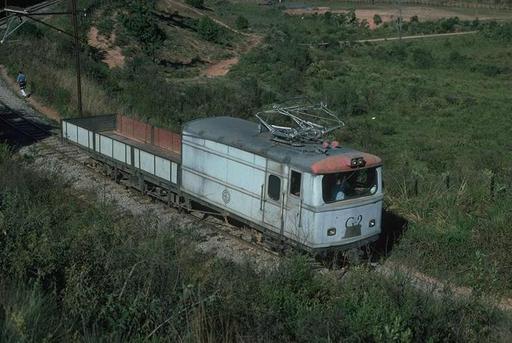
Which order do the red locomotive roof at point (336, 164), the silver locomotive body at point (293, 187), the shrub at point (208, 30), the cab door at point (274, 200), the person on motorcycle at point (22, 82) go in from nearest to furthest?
the red locomotive roof at point (336, 164)
the silver locomotive body at point (293, 187)
the cab door at point (274, 200)
the person on motorcycle at point (22, 82)
the shrub at point (208, 30)

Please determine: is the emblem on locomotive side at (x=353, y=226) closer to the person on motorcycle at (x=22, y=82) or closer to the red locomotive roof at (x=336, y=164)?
the red locomotive roof at (x=336, y=164)

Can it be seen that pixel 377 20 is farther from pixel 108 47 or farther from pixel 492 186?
pixel 492 186

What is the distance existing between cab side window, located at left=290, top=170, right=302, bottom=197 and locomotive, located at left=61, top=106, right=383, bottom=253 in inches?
0.7

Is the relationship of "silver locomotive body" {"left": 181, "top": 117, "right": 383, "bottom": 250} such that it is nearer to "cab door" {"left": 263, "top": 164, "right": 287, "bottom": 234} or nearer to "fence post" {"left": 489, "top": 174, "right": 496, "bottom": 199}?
"cab door" {"left": 263, "top": 164, "right": 287, "bottom": 234}

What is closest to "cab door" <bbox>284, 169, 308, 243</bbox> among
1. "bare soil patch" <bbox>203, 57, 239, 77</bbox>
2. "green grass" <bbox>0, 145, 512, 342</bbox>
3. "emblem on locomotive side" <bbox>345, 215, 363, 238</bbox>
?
"emblem on locomotive side" <bbox>345, 215, 363, 238</bbox>

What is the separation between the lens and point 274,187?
42.2 feet

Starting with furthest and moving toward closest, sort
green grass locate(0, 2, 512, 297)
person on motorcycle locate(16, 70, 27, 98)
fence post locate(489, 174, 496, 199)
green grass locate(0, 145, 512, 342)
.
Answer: person on motorcycle locate(16, 70, 27, 98)
fence post locate(489, 174, 496, 199)
green grass locate(0, 2, 512, 297)
green grass locate(0, 145, 512, 342)

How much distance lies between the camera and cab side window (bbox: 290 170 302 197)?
40.5 ft

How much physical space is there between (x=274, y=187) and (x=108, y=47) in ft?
132

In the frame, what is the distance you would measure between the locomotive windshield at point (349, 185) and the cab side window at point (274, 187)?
103 cm

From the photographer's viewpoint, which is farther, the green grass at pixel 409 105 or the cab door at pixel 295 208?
the green grass at pixel 409 105

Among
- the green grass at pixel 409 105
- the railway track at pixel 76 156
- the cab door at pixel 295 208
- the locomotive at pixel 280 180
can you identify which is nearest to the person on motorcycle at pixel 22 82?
the green grass at pixel 409 105

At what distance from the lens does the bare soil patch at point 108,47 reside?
48091 millimetres

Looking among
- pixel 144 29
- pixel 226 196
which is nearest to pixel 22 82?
pixel 226 196
